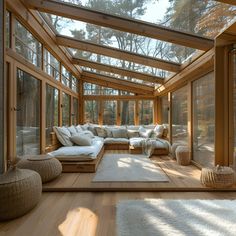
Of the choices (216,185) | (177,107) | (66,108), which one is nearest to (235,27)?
(216,185)

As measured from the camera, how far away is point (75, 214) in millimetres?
2371

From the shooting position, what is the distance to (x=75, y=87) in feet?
24.9

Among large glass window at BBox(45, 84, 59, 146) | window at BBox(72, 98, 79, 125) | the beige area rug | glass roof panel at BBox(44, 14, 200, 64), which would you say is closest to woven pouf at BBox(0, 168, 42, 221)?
the beige area rug

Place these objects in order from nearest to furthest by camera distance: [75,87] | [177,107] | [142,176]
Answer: [142,176]
[177,107]
[75,87]

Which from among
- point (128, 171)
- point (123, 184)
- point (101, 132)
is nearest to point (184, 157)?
point (128, 171)

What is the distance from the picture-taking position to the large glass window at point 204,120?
3.84m

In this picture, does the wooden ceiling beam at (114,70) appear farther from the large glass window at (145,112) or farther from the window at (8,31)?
the window at (8,31)

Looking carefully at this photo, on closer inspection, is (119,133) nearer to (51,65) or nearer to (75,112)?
(75,112)

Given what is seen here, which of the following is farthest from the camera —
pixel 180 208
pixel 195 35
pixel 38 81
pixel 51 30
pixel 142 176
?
pixel 51 30

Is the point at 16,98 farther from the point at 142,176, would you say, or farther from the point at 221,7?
the point at 221,7

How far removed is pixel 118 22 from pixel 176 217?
2900mm

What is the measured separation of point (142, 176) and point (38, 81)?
8.64ft

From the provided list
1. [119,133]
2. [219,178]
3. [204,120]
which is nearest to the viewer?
[219,178]

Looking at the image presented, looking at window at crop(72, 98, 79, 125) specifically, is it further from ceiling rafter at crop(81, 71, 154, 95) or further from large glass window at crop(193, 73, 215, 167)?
large glass window at crop(193, 73, 215, 167)
